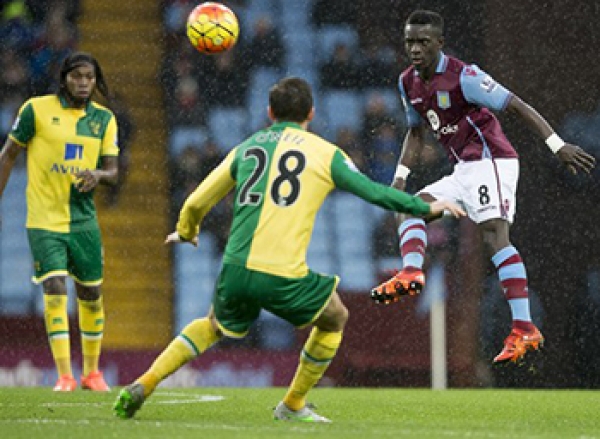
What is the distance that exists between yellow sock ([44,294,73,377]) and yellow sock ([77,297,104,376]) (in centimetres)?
23

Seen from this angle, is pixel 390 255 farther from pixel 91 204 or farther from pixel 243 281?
pixel 243 281

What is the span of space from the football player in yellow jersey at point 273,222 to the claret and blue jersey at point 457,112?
1837mm

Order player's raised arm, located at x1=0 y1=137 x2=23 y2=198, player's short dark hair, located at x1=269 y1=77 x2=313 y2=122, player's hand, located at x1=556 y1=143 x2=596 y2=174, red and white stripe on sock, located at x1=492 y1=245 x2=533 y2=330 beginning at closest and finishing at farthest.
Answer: player's short dark hair, located at x1=269 y1=77 x2=313 y2=122
player's hand, located at x1=556 y1=143 x2=596 y2=174
red and white stripe on sock, located at x1=492 y1=245 x2=533 y2=330
player's raised arm, located at x1=0 y1=137 x2=23 y2=198

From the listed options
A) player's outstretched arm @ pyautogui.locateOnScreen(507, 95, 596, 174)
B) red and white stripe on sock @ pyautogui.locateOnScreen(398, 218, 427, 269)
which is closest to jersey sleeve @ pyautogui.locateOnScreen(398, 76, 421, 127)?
red and white stripe on sock @ pyautogui.locateOnScreen(398, 218, 427, 269)

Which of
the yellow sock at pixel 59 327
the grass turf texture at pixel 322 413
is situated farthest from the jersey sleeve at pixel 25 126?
the grass turf texture at pixel 322 413

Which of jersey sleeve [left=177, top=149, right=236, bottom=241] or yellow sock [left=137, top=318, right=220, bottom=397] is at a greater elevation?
jersey sleeve [left=177, top=149, right=236, bottom=241]

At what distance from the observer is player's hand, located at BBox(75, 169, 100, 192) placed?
8.86 meters

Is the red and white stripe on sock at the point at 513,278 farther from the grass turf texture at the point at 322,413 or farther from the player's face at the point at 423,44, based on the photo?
the player's face at the point at 423,44

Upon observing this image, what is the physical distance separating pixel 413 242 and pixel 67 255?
7.48 ft

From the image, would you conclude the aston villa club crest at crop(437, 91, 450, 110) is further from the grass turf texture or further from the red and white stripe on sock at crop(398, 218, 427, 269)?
the grass turf texture

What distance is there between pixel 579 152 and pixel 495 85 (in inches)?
26.1

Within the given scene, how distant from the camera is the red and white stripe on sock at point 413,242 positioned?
8.05 meters

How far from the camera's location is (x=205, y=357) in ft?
37.3

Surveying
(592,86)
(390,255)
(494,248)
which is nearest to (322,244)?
(390,255)
